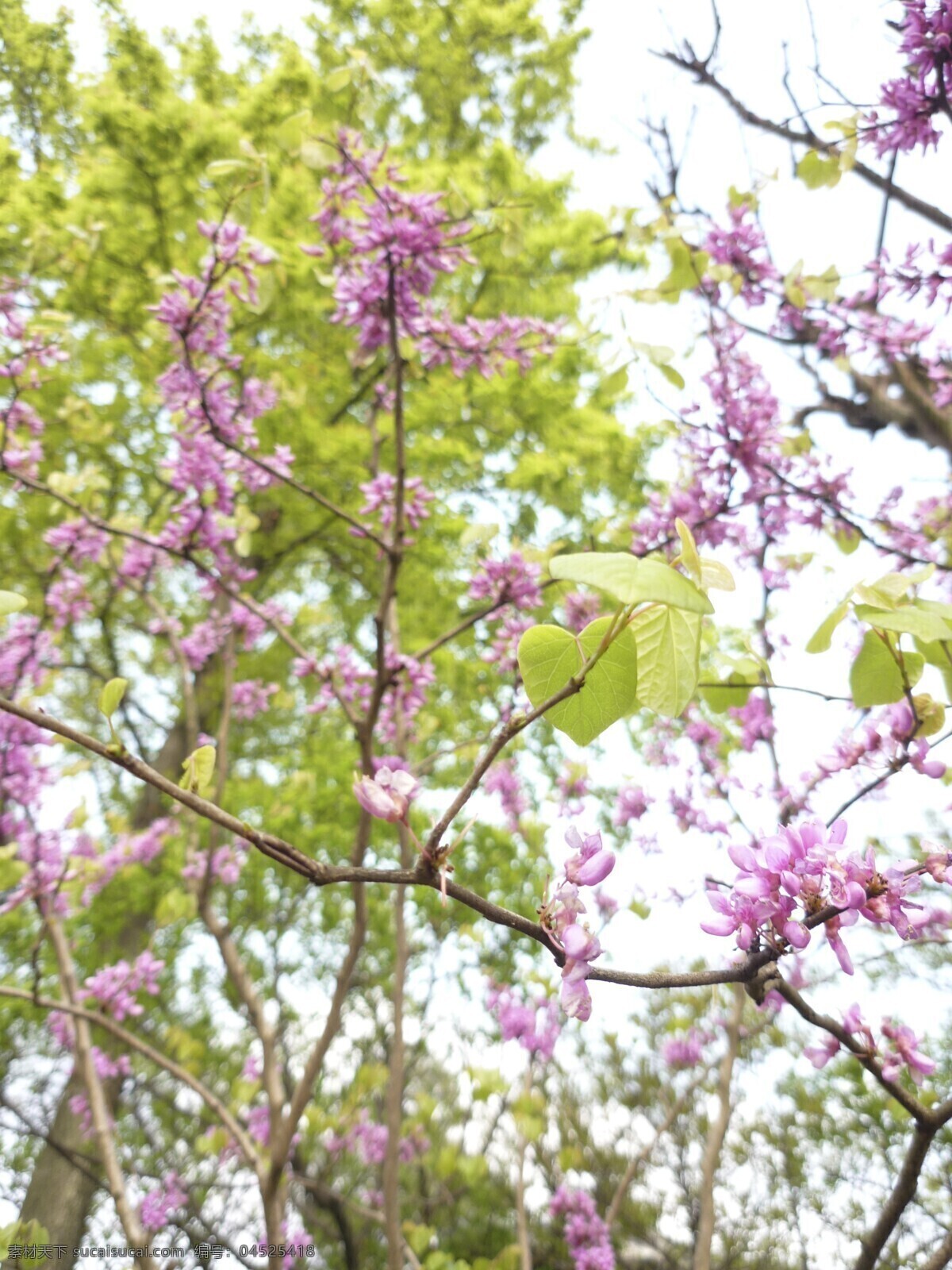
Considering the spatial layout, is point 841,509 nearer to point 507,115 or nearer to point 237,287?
point 237,287

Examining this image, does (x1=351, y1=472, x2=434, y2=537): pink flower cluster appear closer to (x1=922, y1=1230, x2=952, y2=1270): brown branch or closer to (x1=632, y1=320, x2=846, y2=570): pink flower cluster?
(x1=632, y1=320, x2=846, y2=570): pink flower cluster

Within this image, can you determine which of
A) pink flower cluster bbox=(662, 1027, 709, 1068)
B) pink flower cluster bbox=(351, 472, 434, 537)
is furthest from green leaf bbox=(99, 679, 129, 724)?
pink flower cluster bbox=(662, 1027, 709, 1068)

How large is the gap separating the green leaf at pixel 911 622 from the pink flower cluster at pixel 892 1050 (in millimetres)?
662

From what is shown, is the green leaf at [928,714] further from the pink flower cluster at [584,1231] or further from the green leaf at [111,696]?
the pink flower cluster at [584,1231]

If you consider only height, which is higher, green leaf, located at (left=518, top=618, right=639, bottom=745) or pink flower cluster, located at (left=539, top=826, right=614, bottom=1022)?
green leaf, located at (left=518, top=618, right=639, bottom=745)

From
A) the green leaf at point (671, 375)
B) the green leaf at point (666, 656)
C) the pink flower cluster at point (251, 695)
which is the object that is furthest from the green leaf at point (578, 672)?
the pink flower cluster at point (251, 695)

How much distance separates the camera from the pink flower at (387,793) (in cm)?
82

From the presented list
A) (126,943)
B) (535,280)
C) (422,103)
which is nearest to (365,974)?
(126,943)

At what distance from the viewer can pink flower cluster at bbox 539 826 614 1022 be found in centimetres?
72

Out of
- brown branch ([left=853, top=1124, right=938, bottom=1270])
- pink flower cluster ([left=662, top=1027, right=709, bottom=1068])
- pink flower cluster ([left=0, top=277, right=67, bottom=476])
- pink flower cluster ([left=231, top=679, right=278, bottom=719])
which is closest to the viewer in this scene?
brown branch ([left=853, top=1124, right=938, bottom=1270])

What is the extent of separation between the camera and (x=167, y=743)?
786 centimetres

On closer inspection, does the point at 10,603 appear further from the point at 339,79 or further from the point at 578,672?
the point at 339,79

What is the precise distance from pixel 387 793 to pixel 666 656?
0.35 meters

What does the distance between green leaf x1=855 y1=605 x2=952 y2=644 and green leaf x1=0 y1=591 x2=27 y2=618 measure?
2.81 ft
